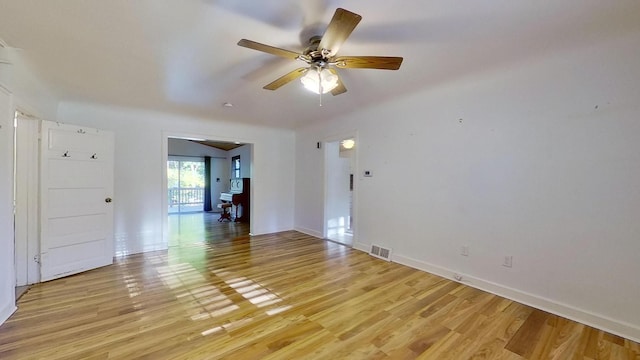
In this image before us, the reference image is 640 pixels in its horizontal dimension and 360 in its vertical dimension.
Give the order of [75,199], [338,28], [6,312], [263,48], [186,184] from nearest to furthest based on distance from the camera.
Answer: [338,28], [263,48], [6,312], [75,199], [186,184]

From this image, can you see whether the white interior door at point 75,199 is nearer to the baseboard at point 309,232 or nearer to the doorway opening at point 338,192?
the baseboard at point 309,232

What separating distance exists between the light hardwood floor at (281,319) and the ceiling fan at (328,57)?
2.06 metres

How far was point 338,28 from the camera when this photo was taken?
165 centimetres

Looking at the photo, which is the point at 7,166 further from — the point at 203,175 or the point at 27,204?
the point at 203,175

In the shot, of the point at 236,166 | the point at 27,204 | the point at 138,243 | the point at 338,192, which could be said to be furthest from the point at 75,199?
the point at 236,166

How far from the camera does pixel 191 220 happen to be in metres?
7.54

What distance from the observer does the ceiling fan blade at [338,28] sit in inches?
58.9

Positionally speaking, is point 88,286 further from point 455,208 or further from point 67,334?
point 455,208

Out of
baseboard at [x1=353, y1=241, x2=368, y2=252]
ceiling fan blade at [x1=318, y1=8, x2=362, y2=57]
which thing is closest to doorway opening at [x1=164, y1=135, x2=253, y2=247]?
baseboard at [x1=353, y1=241, x2=368, y2=252]

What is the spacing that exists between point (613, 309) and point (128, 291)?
14.6 feet

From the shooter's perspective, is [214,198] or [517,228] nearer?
[517,228]

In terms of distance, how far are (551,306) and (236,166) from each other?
9.13 meters

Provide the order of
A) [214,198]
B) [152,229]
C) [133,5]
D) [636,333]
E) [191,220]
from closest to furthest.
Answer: [133,5], [636,333], [152,229], [191,220], [214,198]

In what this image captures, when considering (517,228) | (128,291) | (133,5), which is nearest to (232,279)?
(128,291)
